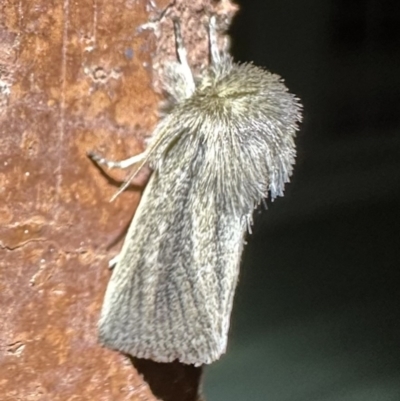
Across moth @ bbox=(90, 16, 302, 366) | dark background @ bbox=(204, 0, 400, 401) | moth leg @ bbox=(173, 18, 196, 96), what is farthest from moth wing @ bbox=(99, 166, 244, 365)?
dark background @ bbox=(204, 0, 400, 401)

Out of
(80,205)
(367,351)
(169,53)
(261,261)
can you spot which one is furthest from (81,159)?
(367,351)

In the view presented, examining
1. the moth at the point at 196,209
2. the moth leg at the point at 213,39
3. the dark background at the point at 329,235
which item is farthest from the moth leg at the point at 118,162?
the dark background at the point at 329,235

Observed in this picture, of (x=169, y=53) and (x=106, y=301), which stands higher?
(x=169, y=53)

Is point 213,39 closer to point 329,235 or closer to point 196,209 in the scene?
point 196,209

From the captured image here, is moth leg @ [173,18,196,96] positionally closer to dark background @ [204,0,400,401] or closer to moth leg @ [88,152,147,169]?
moth leg @ [88,152,147,169]

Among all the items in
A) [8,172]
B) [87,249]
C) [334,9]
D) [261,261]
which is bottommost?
[261,261]

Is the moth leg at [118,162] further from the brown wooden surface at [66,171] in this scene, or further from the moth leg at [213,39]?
the moth leg at [213,39]

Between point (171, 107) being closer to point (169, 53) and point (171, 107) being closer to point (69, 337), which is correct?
point (169, 53)
